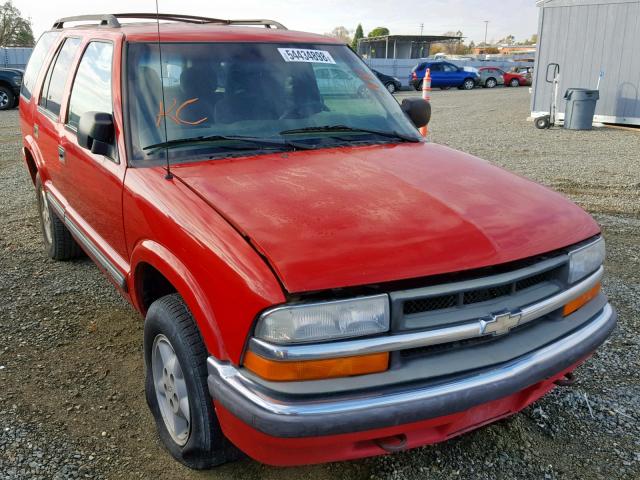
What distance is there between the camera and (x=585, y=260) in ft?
7.86

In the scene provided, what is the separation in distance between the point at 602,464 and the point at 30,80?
5199 mm

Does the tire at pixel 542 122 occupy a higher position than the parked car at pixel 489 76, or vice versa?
the parked car at pixel 489 76

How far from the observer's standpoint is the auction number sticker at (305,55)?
3.37 m

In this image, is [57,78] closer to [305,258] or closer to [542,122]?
[305,258]

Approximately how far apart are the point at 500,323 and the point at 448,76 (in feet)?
103

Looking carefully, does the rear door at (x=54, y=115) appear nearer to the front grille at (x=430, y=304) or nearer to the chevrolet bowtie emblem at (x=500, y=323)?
the front grille at (x=430, y=304)

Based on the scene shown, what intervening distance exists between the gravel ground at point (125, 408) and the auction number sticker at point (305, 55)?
1994 mm

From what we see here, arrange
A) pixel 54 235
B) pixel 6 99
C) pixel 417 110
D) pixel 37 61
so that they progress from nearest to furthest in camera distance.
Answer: pixel 417 110 < pixel 54 235 < pixel 37 61 < pixel 6 99

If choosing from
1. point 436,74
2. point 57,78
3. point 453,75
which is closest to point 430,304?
point 57,78

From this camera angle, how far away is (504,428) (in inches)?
109

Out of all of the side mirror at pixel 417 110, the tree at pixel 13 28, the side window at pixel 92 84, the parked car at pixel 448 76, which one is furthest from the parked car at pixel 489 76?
the tree at pixel 13 28

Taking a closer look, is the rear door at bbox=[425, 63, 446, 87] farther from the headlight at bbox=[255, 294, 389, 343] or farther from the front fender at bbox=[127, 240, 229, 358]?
the headlight at bbox=[255, 294, 389, 343]

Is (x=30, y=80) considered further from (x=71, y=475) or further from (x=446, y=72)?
(x=446, y=72)

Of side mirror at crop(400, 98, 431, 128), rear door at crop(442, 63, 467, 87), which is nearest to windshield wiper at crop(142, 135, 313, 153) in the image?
side mirror at crop(400, 98, 431, 128)
